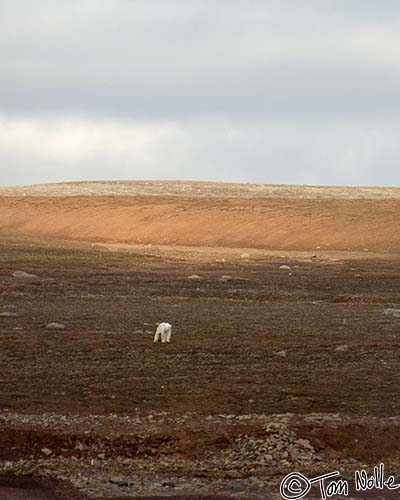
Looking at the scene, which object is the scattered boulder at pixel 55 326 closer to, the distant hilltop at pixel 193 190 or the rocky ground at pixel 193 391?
the rocky ground at pixel 193 391

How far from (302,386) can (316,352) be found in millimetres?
2736

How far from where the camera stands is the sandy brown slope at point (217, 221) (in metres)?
52.8

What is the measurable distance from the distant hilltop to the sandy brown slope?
489cm

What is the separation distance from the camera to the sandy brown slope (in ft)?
173

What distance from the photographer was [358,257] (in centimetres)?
4406

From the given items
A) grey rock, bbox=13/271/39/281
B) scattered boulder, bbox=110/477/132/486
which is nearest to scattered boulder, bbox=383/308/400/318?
grey rock, bbox=13/271/39/281

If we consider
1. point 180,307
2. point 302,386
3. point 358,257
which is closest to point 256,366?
point 302,386

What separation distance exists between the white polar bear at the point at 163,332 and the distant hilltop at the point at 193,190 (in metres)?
55.0

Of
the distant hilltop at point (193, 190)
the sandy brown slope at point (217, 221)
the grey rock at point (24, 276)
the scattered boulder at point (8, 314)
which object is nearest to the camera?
the scattered boulder at point (8, 314)

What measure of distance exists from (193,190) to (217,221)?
67.4 feet

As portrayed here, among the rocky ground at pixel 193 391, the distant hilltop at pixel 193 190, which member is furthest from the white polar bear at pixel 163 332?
the distant hilltop at pixel 193 190

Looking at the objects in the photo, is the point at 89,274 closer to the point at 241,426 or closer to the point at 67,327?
the point at 67,327

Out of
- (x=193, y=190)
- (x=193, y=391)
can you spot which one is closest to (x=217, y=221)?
(x=193, y=190)

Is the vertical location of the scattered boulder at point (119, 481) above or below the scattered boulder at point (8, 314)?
below
